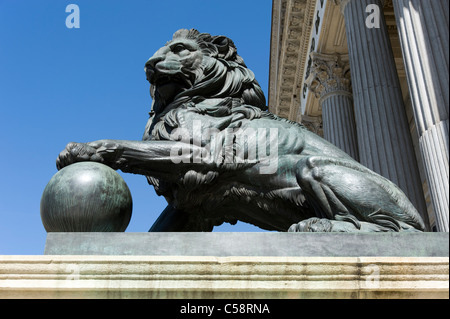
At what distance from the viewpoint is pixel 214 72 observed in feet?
13.8

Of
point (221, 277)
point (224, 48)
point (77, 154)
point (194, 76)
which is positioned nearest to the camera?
point (221, 277)

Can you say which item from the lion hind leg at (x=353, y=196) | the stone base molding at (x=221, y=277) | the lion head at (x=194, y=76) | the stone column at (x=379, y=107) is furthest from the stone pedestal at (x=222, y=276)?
the stone column at (x=379, y=107)

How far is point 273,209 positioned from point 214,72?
1.30 metres

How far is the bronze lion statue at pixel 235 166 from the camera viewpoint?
336 cm

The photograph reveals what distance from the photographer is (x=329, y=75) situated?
1730cm

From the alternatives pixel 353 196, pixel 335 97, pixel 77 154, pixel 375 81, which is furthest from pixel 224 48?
pixel 335 97

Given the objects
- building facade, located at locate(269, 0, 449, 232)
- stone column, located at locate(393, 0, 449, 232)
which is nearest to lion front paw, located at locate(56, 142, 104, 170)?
building facade, located at locate(269, 0, 449, 232)

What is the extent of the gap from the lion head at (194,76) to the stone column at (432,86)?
2.43 meters

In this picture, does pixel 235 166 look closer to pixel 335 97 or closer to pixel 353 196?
pixel 353 196

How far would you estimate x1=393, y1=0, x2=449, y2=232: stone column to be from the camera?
5.77m

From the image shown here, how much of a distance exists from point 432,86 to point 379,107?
5116mm

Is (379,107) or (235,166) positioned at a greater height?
(379,107)

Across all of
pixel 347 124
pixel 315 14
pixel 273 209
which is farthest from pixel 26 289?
pixel 315 14

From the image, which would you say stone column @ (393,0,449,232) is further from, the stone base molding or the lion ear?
the stone base molding
